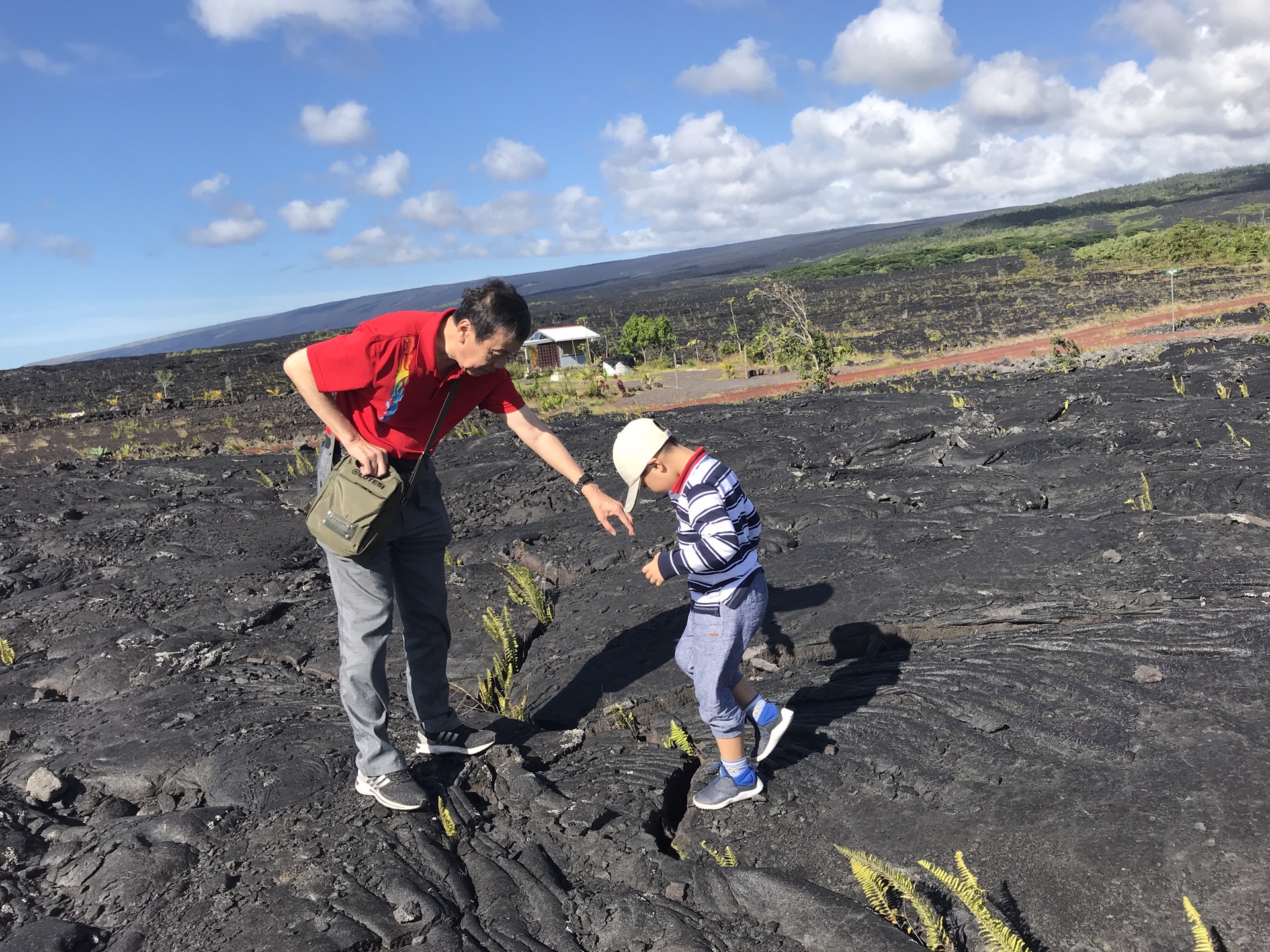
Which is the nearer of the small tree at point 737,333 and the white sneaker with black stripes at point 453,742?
the white sneaker with black stripes at point 453,742

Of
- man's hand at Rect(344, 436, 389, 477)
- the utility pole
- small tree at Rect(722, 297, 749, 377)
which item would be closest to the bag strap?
man's hand at Rect(344, 436, 389, 477)

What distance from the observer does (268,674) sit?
466 centimetres

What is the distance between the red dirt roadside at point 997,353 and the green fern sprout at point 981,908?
1749cm

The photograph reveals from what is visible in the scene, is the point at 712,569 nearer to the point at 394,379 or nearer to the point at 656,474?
the point at 656,474

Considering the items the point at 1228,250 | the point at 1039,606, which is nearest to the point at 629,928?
the point at 1039,606

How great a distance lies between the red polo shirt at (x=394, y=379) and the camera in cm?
292

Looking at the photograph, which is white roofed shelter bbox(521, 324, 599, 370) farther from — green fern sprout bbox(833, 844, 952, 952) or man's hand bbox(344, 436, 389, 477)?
green fern sprout bbox(833, 844, 952, 952)

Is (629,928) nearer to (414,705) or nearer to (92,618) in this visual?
(414,705)

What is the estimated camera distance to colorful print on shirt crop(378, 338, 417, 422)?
9.88 ft

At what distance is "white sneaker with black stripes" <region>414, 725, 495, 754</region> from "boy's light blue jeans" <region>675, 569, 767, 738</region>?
3.44ft

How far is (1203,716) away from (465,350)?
294cm

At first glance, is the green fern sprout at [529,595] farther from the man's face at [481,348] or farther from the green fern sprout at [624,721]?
the man's face at [481,348]

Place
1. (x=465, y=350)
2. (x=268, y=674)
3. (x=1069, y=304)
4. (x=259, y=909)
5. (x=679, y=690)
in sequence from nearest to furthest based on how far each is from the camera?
(x=259, y=909)
(x=465, y=350)
(x=679, y=690)
(x=268, y=674)
(x=1069, y=304)

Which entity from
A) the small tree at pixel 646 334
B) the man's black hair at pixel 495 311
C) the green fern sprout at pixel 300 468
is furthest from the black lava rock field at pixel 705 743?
the small tree at pixel 646 334
